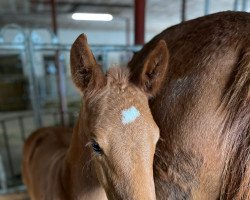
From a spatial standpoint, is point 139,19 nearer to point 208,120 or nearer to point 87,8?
point 208,120

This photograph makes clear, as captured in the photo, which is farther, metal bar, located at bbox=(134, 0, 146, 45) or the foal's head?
metal bar, located at bbox=(134, 0, 146, 45)

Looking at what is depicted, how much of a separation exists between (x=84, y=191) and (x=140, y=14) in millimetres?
1685

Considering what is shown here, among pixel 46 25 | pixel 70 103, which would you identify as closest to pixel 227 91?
pixel 70 103

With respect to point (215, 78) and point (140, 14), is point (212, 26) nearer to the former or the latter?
point (215, 78)

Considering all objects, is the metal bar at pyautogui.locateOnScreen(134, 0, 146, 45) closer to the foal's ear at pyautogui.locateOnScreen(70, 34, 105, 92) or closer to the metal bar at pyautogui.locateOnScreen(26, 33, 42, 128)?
the metal bar at pyautogui.locateOnScreen(26, 33, 42, 128)

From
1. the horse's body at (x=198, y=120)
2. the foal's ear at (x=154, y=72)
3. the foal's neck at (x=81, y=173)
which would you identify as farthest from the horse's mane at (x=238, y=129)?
the foal's neck at (x=81, y=173)

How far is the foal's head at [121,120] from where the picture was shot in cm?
86

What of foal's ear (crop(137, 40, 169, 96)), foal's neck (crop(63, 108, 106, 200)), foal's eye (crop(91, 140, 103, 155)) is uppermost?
foal's ear (crop(137, 40, 169, 96))

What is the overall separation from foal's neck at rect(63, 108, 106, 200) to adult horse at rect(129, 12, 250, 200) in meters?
0.28

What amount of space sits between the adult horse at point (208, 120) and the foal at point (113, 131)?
0.07 m

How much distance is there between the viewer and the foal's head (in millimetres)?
861

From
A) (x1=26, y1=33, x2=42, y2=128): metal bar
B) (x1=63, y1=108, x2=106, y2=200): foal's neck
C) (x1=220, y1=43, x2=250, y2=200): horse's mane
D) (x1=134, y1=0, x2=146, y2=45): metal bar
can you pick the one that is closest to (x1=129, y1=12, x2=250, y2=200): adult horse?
(x1=220, y1=43, x2=250, y2=200): horse's mane

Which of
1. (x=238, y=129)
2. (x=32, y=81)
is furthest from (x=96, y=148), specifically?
(x=32, y=81)

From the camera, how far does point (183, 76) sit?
1003 mm
